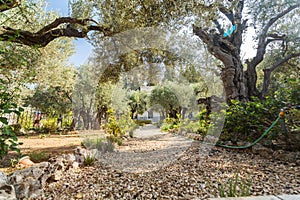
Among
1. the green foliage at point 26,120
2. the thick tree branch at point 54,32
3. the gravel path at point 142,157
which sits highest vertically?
the thick tree branch at point 54,32

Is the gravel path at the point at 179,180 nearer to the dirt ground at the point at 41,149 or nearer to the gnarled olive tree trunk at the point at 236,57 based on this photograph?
the dirt ground at the point at 41,149

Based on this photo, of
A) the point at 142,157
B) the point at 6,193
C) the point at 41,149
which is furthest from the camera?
the point at 41,149

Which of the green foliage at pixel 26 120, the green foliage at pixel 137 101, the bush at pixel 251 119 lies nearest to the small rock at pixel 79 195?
the bush at pixel 251 119

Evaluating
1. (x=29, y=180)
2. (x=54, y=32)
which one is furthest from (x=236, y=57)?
(x=29, y=180)

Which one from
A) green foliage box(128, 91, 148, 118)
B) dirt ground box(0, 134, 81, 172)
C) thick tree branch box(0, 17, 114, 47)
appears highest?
thick tree branch box(0, 17, 114, 47)

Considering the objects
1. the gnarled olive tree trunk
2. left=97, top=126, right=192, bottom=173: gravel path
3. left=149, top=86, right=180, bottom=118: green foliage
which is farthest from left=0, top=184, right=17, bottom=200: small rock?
left=149, top=86, right=180, bottom=118: green foliage

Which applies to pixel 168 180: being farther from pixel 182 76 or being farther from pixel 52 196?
pixel 182 76

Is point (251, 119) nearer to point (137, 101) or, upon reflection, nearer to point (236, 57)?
point (236, 57)

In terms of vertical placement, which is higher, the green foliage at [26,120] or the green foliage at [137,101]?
the green foliage at [137,101]

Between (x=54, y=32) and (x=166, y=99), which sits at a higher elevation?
(x=54, y=32)

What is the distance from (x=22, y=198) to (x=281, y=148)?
12.5 ft

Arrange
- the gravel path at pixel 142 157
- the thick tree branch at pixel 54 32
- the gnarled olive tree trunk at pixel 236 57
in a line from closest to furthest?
the gravel path at pixel 142 157 < the thick tree branch at pixel 54 32 < the gnarled olive tree trunk at pixel 236 57

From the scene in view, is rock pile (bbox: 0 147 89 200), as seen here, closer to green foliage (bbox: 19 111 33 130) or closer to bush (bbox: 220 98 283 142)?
bush (bbox: 220 98 283 142)

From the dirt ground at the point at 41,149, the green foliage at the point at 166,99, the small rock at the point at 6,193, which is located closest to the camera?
the small rock at the point at 6,193
